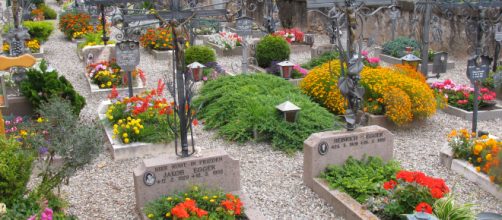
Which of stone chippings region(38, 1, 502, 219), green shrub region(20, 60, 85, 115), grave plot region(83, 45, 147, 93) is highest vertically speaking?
green shrub region(20, 60, 85, 115)

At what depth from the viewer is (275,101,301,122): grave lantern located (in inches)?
327

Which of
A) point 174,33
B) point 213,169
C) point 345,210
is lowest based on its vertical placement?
point 345,210

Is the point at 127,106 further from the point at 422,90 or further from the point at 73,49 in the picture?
the point at 73,49

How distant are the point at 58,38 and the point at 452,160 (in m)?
16.8

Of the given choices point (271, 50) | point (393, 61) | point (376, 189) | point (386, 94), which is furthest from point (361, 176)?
point (393, 61)

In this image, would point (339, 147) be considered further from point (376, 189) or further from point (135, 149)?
point (135, 149)

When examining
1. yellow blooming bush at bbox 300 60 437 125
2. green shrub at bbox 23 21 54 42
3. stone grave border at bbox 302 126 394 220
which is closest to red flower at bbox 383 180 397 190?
stone grave border at bbox 302 126 394 220

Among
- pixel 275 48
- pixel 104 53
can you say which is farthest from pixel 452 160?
pixel 104 53

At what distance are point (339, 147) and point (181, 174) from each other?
1.98m

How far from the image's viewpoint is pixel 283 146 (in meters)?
8.10

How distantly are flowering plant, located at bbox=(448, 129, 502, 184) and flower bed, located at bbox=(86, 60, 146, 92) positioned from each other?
22.4ft

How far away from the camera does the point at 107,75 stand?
471 inches

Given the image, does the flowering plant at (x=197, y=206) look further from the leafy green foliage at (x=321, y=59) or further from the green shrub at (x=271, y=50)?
the green shrub at (x=271, y=50)

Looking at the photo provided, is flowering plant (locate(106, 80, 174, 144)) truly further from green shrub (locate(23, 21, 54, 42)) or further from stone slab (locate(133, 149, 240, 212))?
green shrub (locate(23, 21, 54, 42))
